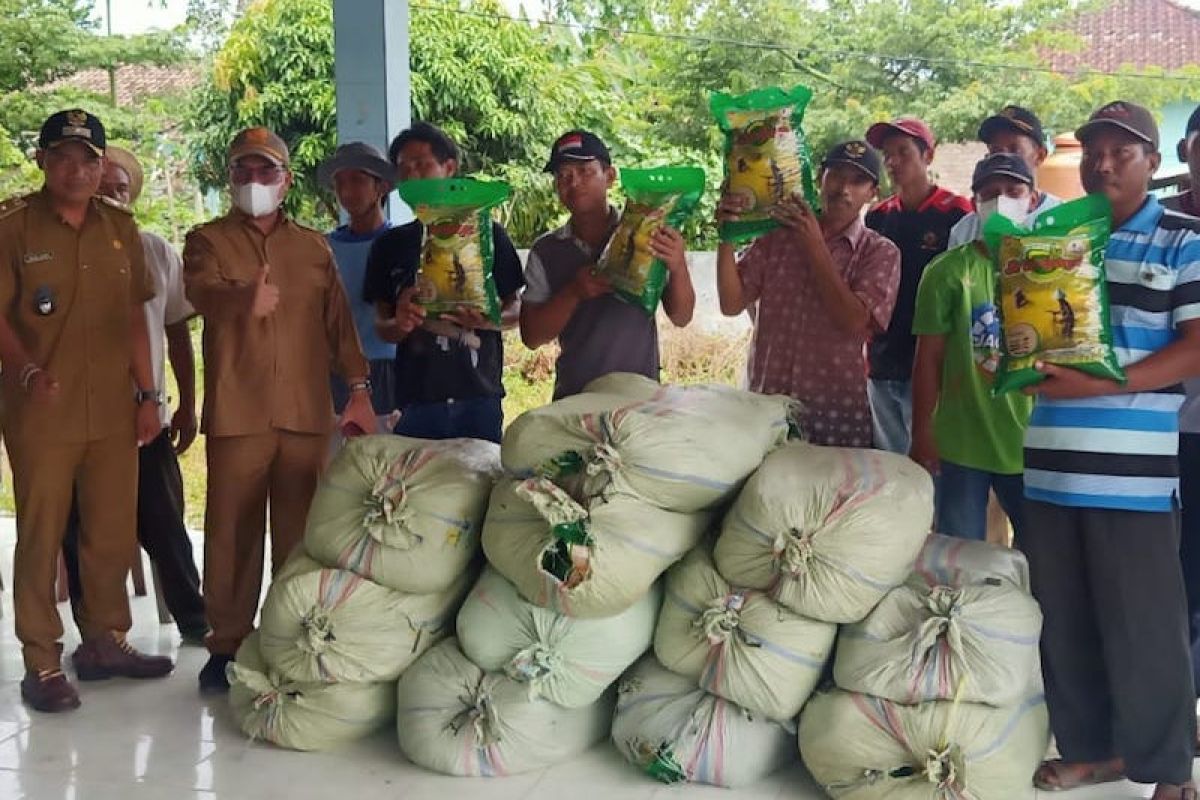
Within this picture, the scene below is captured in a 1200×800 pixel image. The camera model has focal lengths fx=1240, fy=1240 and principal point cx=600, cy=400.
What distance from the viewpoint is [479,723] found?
2.78m

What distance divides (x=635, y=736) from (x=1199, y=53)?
45.6 feet

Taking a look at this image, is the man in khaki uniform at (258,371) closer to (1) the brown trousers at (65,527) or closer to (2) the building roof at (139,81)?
(1) the brown trousers at (65,527)

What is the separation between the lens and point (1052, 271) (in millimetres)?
2482

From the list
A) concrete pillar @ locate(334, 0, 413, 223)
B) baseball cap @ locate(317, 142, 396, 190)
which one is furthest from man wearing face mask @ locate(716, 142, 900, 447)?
concrete pillar @ locate(334, 0, 413, 223)

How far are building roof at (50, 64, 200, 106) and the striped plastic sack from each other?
10.3 metres

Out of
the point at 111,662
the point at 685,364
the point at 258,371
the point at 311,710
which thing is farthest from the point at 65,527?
the point at 685,364

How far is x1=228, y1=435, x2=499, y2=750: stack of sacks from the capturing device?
289cm

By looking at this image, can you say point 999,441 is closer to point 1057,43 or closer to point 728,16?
point 728,16

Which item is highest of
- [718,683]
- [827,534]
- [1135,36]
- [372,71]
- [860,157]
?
[1135,36]

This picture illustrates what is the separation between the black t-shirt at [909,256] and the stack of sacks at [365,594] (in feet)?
3.99

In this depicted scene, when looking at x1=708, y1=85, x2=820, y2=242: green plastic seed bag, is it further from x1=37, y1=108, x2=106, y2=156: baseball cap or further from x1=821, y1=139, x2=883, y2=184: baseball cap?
x1=37, y1=108, x2=106, y2=156: baseball cap

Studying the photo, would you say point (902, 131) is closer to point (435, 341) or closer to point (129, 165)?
point (435, 341)

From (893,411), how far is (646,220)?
959 millimetres

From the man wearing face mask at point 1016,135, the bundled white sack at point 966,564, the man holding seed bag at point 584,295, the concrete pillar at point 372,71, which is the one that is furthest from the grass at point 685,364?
the bundled white sack at point 966,564
